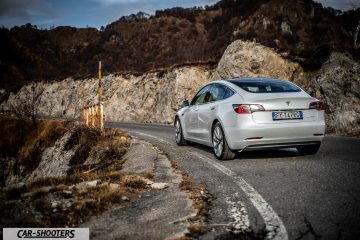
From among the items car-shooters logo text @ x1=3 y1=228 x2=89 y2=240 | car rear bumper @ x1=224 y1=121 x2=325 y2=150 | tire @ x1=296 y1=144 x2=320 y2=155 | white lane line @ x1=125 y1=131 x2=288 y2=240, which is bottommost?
car-shooters logo text @ x1=3 y1=228 x2=89 y2=240

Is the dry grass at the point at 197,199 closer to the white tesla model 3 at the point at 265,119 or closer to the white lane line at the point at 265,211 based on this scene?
the white lane line at the point at 265,211

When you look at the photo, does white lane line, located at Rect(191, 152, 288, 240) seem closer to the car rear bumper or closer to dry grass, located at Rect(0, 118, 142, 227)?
the car rear bumper

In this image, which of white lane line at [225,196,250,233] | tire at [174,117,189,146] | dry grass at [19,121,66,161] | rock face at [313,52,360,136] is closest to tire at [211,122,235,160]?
tire at [174,117,189,146]

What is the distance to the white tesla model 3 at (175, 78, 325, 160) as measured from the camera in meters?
6.32


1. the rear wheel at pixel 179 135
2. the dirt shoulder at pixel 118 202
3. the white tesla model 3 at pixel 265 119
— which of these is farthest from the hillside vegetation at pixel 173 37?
the dirt shoulder at pixel 118 202

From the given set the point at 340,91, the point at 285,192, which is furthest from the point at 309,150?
the point at 340,91

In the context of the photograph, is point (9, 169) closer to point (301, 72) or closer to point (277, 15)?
point (301, 72)

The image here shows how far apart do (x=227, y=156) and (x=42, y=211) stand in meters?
4.01

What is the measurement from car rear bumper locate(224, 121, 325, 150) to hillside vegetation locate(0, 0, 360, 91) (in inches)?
2541

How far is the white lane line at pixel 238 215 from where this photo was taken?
321 cm

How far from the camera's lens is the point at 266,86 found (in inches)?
276

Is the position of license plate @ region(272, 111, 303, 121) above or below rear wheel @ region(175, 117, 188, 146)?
above

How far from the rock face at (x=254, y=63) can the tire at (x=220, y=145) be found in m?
12.6

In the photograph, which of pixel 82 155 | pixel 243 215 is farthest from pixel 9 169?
pixel 243 215
